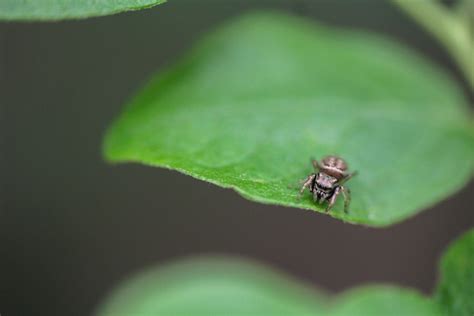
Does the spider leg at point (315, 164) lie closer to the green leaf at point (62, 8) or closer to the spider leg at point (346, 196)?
the spider leg at point (346, 196)

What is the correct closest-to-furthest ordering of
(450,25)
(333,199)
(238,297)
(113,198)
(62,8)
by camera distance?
(62,8)
(333,199)
(450,25)
(238,297)
(113,198)

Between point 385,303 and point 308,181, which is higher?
point 308,181

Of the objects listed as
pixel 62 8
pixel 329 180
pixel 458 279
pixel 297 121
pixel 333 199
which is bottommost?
pixel 62 8

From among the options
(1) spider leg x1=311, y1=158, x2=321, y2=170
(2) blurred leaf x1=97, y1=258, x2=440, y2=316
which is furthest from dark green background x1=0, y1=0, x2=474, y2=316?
(1) spider leg x1=311, y1=158, x2=321, y2=170

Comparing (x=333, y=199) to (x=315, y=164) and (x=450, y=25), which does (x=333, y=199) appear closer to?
(x=315, y=164)

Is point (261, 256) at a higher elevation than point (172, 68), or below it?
higher

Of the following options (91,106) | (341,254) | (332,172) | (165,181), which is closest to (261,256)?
(341,254)

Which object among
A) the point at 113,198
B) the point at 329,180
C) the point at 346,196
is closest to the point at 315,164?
the point at 329,180

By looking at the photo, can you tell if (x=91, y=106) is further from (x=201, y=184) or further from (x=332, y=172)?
(x=332, y=172)
